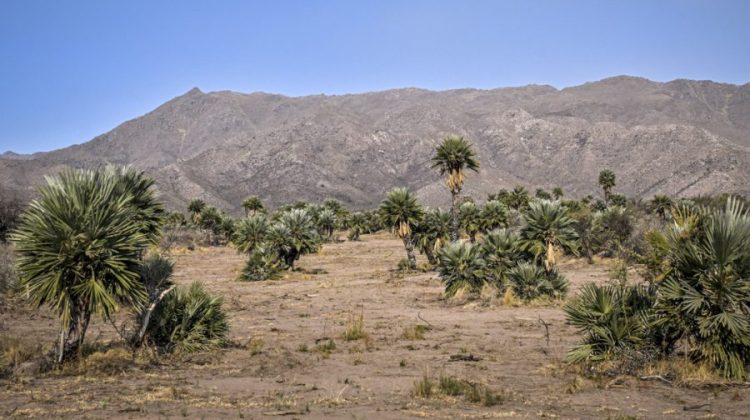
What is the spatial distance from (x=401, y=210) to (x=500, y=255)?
41.3ft

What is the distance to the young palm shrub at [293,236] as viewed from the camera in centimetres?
3909

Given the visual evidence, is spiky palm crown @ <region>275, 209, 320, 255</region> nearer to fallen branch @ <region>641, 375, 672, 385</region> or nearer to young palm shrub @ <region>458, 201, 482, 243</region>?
young palm shrub @ <region>458, 201, 482, 243</region>

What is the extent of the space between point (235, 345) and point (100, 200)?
212 inches

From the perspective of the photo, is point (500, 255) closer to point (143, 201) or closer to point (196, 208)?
point (143, 201)

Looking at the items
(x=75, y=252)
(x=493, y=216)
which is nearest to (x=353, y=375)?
(x=75, y=252)

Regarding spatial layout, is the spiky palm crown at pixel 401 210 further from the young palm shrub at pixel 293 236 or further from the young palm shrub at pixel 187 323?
the young palm shrub at pixel 187 323

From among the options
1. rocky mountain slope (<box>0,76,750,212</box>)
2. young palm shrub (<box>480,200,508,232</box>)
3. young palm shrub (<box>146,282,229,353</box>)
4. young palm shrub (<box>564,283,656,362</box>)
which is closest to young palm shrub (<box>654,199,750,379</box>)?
young palm shrub (<box>564,283,656,362</box>)

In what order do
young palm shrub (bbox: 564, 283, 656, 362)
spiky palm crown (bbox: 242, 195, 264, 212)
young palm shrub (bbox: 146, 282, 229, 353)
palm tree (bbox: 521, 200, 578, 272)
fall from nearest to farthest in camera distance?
young palm shrub (bbox: 564, 283, 656, 362), young palm shrub (bbox: 146, 282, 229, 353), palm tree (bbox: 521, 200, 578, 272), spiky palm crown (bbox: 242, 195, 264, 212)

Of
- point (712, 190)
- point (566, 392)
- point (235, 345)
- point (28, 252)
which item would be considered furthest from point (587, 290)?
point (712, 190)

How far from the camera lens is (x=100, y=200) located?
1230cm

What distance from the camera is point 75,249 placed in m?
11.8

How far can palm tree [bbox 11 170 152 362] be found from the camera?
A: 11.8m

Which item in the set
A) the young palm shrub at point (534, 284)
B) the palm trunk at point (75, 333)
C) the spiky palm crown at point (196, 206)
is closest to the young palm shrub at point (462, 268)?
the young palm shrub at point (534, 284)

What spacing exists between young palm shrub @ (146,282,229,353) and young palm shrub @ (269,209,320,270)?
23823mm
